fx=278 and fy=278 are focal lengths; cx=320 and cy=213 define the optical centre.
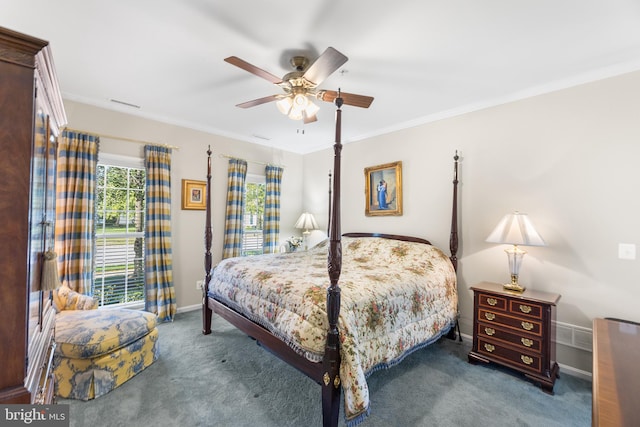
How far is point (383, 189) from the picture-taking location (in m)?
4.01

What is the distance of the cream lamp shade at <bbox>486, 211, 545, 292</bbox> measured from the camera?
244 cm

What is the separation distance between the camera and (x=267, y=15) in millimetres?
1808

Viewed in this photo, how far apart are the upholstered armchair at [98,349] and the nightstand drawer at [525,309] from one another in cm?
322

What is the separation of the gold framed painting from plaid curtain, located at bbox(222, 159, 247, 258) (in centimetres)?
195

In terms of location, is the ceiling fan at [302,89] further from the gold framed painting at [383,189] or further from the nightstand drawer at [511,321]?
the nightstand drawer at [511,321]

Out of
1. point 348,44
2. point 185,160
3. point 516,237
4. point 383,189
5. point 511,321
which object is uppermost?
point 348,44

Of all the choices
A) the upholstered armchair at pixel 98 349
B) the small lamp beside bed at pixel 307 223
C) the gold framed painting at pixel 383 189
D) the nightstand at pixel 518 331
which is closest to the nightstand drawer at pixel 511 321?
the nightstand at pixel 518 331

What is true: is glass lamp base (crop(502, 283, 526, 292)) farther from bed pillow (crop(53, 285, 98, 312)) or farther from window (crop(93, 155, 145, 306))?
window (crop(93, 155, 145, 306))

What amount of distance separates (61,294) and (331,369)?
2.68 metres

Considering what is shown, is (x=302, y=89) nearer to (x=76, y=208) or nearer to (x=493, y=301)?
(x=493, y=301)

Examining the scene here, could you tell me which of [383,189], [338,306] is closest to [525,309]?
[338,306]

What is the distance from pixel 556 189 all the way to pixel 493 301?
121cm

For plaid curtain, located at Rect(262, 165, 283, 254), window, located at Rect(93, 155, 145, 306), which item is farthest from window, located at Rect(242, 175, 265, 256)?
window, located at Rect(93, 155, 145, 306)

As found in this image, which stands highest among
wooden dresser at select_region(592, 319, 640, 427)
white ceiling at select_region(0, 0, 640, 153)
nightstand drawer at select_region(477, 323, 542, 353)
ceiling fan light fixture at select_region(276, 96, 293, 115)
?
white ceiling at select_region(0, 0, 640, 153)
